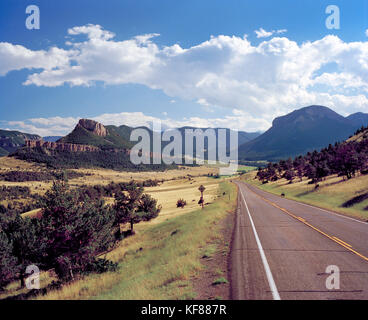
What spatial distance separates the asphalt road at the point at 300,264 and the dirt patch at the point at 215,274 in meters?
0.31

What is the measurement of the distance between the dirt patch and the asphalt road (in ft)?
1.02

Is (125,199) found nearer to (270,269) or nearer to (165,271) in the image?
(165,271)

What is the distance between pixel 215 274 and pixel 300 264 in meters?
3.68

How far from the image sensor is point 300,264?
31.4ft

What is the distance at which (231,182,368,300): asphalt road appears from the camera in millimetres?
7090

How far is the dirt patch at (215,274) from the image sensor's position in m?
7.36
